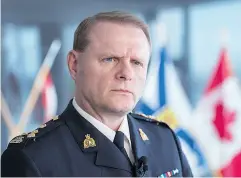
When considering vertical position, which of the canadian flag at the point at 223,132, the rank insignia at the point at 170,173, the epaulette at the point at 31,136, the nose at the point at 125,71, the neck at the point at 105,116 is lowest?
the canadian flag at the point at 223,132

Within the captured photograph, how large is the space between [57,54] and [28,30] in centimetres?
18

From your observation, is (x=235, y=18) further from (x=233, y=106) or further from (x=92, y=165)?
(x=92, y=165)

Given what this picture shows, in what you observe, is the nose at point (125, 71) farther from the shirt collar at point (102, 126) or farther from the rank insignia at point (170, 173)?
the rank insignia at point (170, 173)

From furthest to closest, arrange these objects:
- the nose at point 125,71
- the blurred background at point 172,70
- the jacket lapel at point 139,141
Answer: the blurred background at point 172,70, the jacket lapel at point 139,141, the nose at point 125,71

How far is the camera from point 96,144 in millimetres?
1036

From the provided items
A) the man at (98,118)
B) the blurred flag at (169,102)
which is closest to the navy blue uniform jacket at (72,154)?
the man at (98,118)

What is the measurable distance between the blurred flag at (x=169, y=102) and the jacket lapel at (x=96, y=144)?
1.11 metres

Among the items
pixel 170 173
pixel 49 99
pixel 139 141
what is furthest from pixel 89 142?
pixel 49 99

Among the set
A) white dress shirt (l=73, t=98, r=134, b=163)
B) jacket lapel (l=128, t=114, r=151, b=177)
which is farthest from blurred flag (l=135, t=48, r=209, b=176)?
white dress shirt (l=73, t=98, r=134, b=163)

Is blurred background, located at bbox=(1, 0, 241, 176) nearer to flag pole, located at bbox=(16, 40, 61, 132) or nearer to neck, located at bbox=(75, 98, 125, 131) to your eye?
flag pole, located at bbox=(16, 40, 61, 132)

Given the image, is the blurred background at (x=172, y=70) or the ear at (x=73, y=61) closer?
the ear at (x=73, y=61)

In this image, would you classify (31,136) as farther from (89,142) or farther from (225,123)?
(225,123)

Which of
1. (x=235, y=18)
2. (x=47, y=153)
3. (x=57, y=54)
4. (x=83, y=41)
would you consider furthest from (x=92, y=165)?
(x=235, y=18)

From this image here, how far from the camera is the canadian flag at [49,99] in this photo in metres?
2.18
